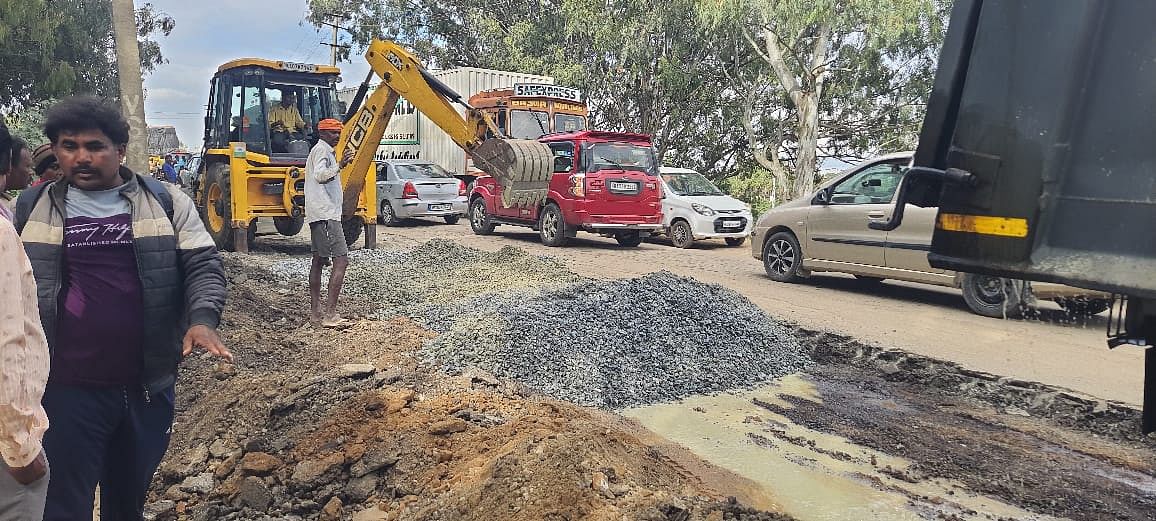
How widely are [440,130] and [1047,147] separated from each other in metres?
19.8

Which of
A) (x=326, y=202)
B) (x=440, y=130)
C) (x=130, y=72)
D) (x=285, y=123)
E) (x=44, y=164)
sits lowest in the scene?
(x=326, y=202)

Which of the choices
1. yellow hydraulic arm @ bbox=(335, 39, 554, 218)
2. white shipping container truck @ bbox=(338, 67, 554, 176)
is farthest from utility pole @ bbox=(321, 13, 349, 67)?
yellow hydraulic arm @ bbox=(335, 39, 554, 218)

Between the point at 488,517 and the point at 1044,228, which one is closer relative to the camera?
the point at 1044,228

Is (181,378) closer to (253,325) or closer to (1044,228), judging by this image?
(253,325)

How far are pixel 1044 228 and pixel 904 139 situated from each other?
798 inches

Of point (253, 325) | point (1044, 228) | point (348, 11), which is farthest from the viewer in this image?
point (348, 11)

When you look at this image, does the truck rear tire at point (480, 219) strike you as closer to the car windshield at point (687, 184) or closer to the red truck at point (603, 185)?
the red truck at point (603, 185)

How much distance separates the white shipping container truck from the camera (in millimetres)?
21203

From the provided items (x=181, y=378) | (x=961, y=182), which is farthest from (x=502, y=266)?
(x=961, y=182)

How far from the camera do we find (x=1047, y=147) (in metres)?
2.15

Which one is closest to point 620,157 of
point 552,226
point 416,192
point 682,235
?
point 552,226

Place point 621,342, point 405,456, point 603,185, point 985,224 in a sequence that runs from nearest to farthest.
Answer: point 985,224 → point 405,456 → point 621,342 → point 603,185

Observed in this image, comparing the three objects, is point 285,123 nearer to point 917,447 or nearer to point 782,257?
point 782,257

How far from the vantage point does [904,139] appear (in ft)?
67.8
